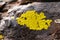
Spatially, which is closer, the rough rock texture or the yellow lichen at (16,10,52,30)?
the rough rock texture

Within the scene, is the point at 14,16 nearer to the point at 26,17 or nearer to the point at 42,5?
the point at 26,17

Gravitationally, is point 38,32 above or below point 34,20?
below

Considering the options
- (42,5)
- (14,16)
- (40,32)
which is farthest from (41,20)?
(14,16)

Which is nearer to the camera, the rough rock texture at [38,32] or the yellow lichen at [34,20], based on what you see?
the rough rock texture at [38,32]
